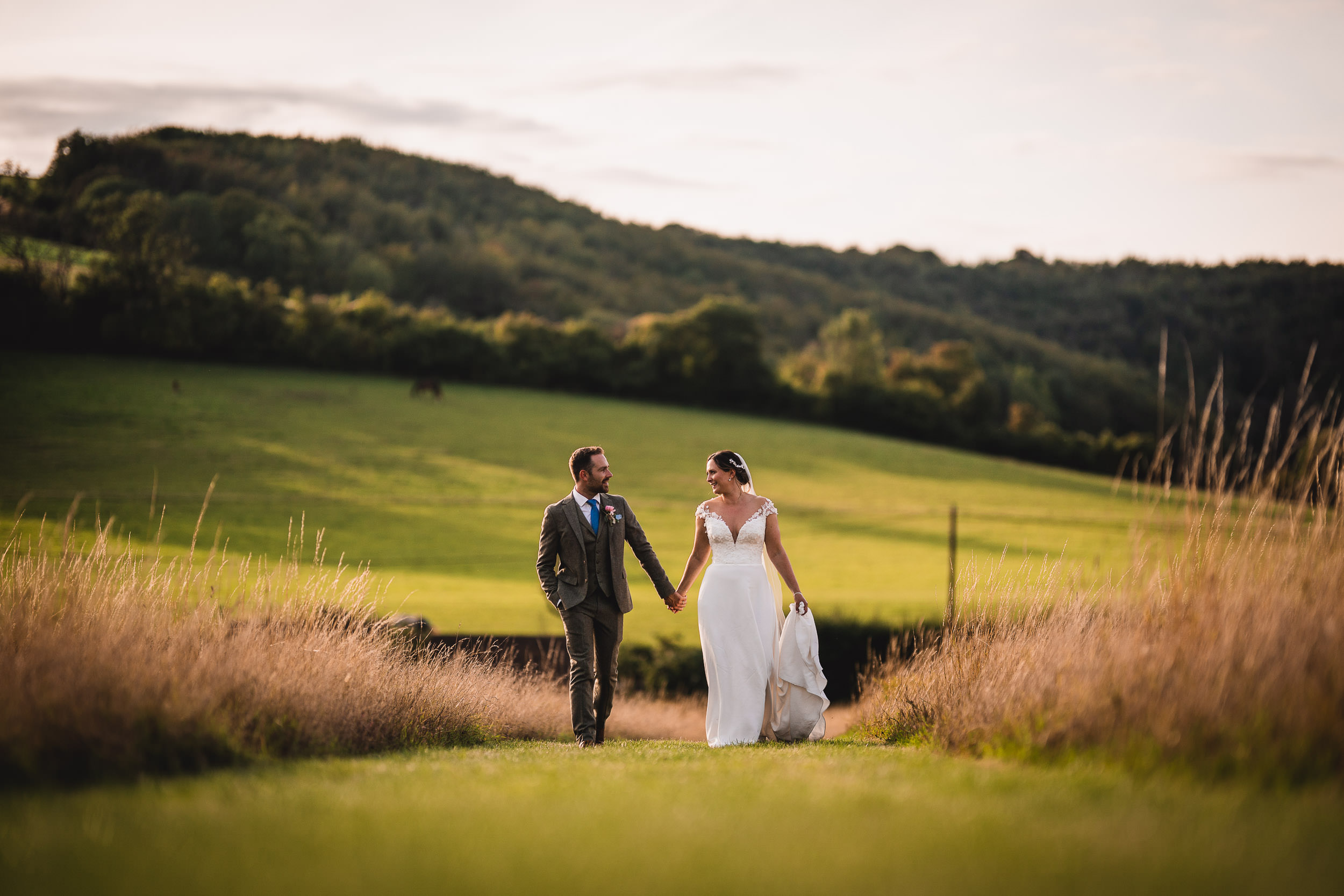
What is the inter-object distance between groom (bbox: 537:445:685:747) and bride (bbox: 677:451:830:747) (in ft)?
2.05

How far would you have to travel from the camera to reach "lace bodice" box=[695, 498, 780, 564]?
838 cm

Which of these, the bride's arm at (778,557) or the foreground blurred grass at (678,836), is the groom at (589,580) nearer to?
the bride's arm at (778,557)

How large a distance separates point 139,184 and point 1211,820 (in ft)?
261

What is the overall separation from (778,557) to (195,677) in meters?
4.62

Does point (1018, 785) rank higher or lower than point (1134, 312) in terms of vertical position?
lower

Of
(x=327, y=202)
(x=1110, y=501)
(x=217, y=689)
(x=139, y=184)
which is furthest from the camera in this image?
(x=327, y=202)

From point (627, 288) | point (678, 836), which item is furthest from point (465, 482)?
point (627, 288)

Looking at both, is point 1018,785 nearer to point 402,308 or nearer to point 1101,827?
point 1101,827

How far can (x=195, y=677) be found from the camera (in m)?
5.56

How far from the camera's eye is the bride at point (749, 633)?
8.25 metres

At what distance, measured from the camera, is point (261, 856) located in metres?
3.63

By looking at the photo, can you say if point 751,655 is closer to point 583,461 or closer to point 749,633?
point 749,633

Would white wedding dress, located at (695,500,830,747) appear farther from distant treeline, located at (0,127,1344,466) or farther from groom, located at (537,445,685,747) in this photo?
distant treeline, located at (0,127,1344,466)

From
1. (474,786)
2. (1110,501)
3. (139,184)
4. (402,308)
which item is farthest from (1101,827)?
(139,184)
